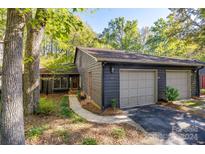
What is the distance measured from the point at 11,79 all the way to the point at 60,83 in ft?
46.7

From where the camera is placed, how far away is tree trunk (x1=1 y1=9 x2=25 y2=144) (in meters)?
3.60

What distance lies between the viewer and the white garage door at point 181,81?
10906mm

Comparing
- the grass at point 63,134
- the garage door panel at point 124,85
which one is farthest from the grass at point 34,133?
the garage door panel at point 124,85

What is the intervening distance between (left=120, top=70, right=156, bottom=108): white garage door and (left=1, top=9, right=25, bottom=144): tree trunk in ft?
19.9

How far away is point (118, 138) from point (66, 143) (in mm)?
1464

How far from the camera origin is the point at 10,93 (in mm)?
3619

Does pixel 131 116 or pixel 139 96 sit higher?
pixel 139 96

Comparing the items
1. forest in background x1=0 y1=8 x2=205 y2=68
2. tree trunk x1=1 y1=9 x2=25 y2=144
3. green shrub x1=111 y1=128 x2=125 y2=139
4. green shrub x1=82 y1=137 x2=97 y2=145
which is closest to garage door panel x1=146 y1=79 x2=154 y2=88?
forest in background x1=0 y1=8 x2=205 y2=68

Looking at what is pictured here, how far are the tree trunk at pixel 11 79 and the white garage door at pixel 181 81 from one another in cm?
936

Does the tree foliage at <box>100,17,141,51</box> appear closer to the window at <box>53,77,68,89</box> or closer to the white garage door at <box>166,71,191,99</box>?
the window at <box>53,77,68,89</box>

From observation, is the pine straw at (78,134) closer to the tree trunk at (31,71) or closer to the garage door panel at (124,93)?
the tree trunk at (31,71)

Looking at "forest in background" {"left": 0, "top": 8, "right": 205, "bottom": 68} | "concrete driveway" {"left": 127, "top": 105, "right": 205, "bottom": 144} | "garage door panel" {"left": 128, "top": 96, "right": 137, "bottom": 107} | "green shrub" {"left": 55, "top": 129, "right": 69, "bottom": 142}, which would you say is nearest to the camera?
"forest in background" {"left": 0, "top": 8, "right": 205, "bottom": 68}
